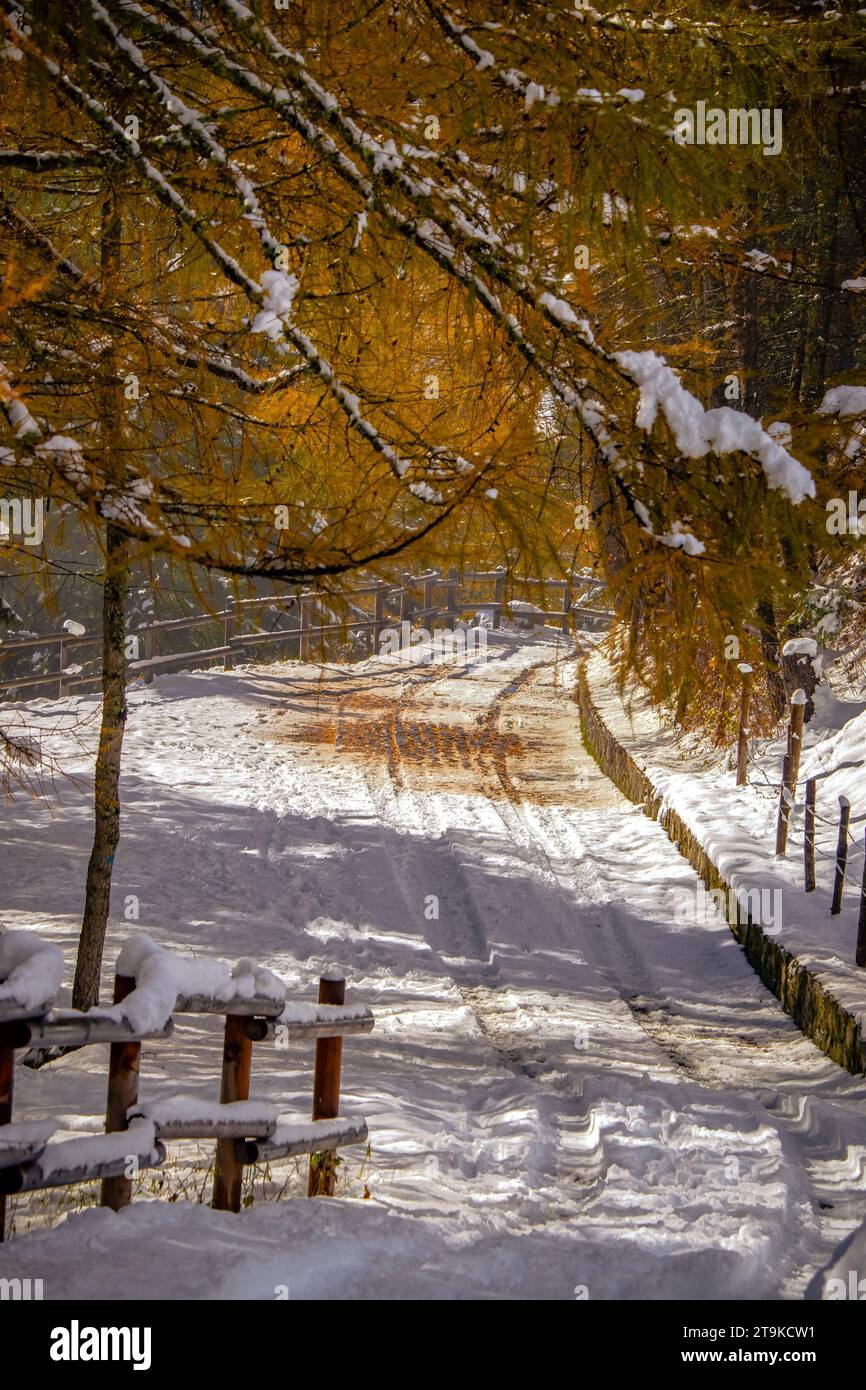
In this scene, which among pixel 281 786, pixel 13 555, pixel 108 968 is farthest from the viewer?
pixel 281 786

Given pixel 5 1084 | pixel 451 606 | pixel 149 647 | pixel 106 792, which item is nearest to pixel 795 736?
pixel 106 792

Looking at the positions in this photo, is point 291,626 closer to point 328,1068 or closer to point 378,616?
point 378,616

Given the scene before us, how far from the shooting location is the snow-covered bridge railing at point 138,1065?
364cm

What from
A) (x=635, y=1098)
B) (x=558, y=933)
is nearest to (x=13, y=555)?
(x=635, y=1098)

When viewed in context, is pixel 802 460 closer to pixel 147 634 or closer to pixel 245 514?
pixel 245 514

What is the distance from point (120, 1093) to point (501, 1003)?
4365mm

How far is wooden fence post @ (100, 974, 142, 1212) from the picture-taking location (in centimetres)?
404

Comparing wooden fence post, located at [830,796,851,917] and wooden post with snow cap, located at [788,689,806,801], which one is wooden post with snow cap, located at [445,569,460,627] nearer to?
wooden post with snow cap, located at [788,689,806,801]

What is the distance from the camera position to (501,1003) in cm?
805

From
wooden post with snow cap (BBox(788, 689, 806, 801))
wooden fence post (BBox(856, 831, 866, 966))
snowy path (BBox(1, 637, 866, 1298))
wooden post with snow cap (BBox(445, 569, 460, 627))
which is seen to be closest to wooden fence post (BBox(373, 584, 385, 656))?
wooden post with snow cap (BBox(445, 569, 460, 627))

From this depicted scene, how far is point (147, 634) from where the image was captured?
19.0 meters

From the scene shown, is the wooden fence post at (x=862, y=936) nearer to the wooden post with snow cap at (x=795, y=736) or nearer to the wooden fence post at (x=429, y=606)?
the wooden post with snow cap at (x=795, y=736)

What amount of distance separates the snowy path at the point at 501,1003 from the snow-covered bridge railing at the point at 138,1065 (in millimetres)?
328
